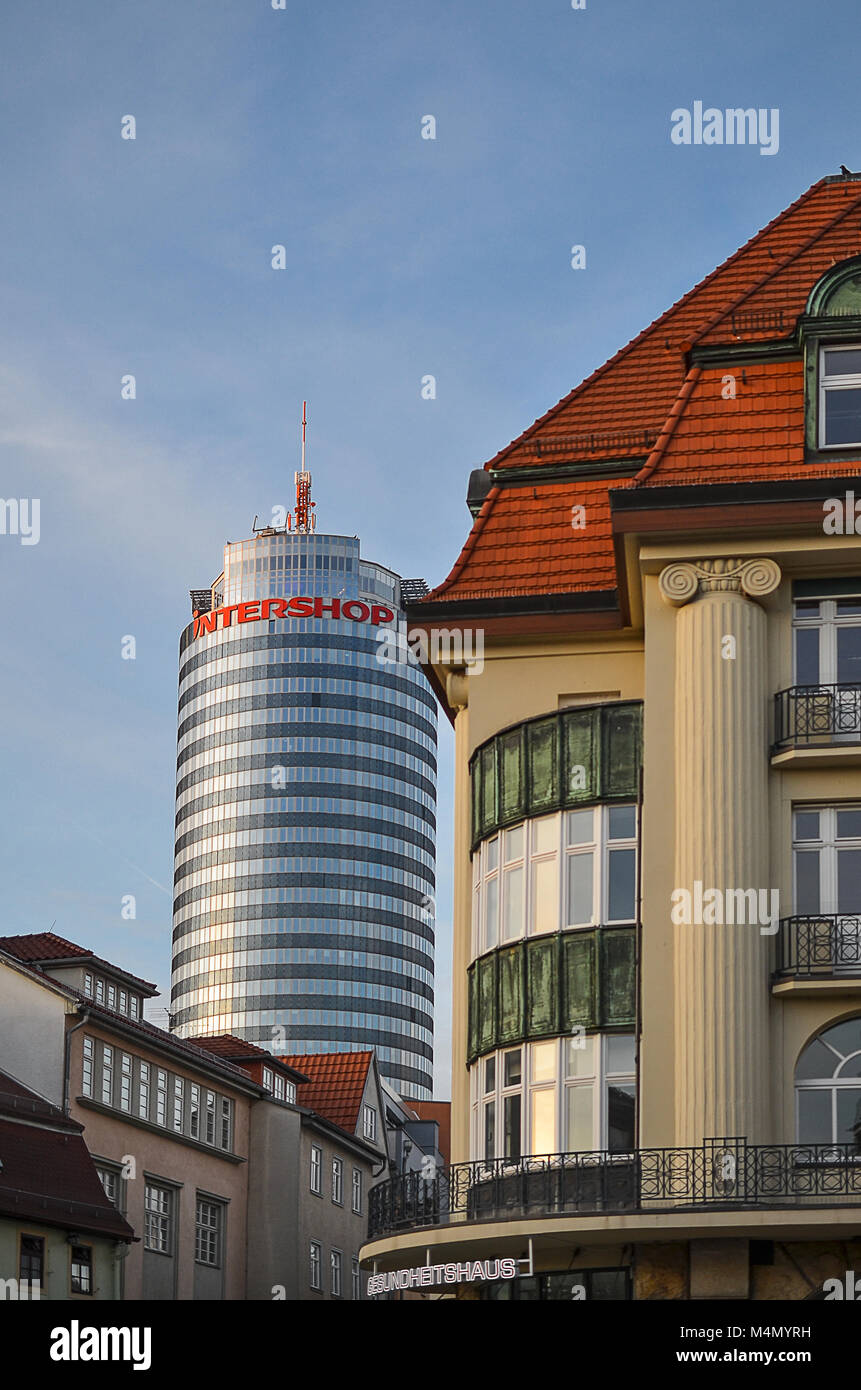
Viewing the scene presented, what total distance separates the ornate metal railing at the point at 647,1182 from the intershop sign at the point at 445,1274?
0.70m

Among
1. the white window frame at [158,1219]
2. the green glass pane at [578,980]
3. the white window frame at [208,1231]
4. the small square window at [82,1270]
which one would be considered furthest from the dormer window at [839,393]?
the white window frame at [208,1231]

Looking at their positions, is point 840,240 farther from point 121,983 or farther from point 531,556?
point 121,983

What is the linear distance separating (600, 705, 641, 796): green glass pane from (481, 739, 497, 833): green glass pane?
7.57ft

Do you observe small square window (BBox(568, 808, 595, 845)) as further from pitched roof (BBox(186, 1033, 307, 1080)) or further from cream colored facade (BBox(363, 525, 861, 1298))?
pitched roof (BBox(186, 1033, 307, 1080))

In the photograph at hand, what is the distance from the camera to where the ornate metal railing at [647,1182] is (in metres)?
27.2

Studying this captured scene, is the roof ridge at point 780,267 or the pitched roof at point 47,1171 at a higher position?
the roof ridge at point 780,267

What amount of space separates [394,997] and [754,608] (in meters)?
167

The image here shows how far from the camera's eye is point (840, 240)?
35062mm

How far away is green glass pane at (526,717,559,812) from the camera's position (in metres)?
31.7

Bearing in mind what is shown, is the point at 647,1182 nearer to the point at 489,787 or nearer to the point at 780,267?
the point at 489,787

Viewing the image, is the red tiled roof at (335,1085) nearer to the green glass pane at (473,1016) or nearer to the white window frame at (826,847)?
the green glass pane at (473,1016)

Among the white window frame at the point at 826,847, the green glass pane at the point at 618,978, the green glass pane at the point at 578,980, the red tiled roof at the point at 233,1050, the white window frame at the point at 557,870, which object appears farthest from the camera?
the red tiled roof at the point at 233,1050

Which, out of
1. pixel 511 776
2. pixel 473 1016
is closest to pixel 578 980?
pixel 473 1016
